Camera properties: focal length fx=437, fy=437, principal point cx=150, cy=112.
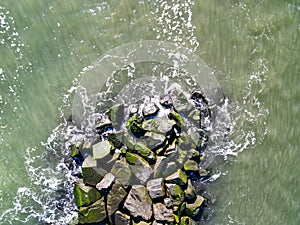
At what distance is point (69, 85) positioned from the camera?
32.7ft

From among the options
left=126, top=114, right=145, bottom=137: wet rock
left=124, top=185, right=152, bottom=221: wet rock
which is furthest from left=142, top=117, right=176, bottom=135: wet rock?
left=124, top=185, right=152, bottom=221: wet rock

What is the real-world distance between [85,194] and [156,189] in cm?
149

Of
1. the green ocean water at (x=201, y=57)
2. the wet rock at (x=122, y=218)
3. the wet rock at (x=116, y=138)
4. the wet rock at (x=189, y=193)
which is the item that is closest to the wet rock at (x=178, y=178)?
the wet rock at (x=189, y=193)

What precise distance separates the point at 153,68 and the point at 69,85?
196cm

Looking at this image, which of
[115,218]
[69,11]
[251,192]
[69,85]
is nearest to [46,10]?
[69,11]

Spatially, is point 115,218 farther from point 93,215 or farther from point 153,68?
point 153,68

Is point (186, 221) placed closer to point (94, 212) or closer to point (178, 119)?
point (94, 212)

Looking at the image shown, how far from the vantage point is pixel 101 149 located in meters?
9.32

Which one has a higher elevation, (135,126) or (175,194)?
(135,126)

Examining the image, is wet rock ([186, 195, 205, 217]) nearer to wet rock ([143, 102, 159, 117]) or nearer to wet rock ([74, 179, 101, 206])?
wet rock ([74, 179, 101, 206])

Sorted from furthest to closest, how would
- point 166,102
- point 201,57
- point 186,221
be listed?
point 201,57 < point 166,102 < point 186,221

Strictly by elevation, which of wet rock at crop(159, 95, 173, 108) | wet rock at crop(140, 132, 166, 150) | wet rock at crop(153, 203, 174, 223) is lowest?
wet rock at crop(153, 203, 174, 223)

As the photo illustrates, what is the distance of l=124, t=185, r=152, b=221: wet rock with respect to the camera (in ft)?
29.9

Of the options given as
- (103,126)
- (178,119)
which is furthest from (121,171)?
(178,119)
